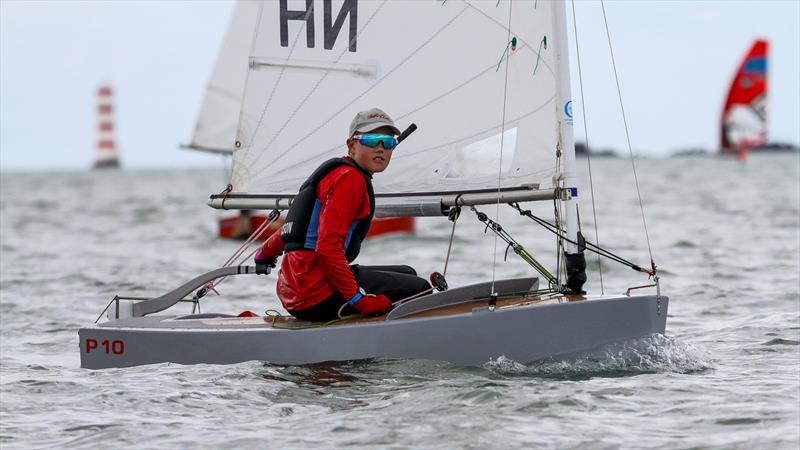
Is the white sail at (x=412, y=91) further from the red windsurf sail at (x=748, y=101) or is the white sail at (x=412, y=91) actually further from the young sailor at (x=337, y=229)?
the red windsurf sail at (x=748, y=101)

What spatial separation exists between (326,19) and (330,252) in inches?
75.4

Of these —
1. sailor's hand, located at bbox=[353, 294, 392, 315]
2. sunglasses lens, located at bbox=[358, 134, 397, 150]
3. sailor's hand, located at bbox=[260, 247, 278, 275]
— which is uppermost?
sunglasses lens, located at bbox=[358, 134, 397, 150]

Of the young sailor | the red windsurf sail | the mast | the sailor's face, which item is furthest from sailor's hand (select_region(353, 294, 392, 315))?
the red windsurf sail

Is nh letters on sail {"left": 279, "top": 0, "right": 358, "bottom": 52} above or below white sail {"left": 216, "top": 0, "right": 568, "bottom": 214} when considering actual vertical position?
above

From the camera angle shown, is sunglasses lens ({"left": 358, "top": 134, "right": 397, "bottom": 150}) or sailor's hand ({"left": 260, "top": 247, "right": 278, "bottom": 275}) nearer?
sunglasses lens ({"left": 358, "top": 134, "right": 397, "bottom": 150})

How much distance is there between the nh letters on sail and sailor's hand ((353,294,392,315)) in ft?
5.73

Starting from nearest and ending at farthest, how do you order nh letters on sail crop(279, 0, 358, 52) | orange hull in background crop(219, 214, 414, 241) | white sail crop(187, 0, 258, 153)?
nh letters on sail crop(279, 0, 358, 52) < white sail crop(187, 0, 258, 153) < orange hull in background crop(219, 214, 414, 241)

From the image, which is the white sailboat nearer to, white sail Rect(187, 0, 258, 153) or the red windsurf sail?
white sail Rect(187, 0, 258, 153)

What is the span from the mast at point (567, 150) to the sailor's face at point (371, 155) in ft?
3.25

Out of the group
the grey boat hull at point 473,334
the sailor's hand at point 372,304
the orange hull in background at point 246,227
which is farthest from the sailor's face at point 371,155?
the orange hull in background at point 246,227

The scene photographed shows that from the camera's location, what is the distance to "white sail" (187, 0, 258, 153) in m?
19.6

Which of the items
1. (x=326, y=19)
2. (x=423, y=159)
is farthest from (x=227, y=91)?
(x=423, y=159)

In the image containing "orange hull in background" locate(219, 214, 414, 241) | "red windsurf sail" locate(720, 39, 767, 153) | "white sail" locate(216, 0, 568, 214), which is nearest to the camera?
"white sail" locate(216, 0, 568, 214)

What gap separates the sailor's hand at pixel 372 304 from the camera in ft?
21.7
